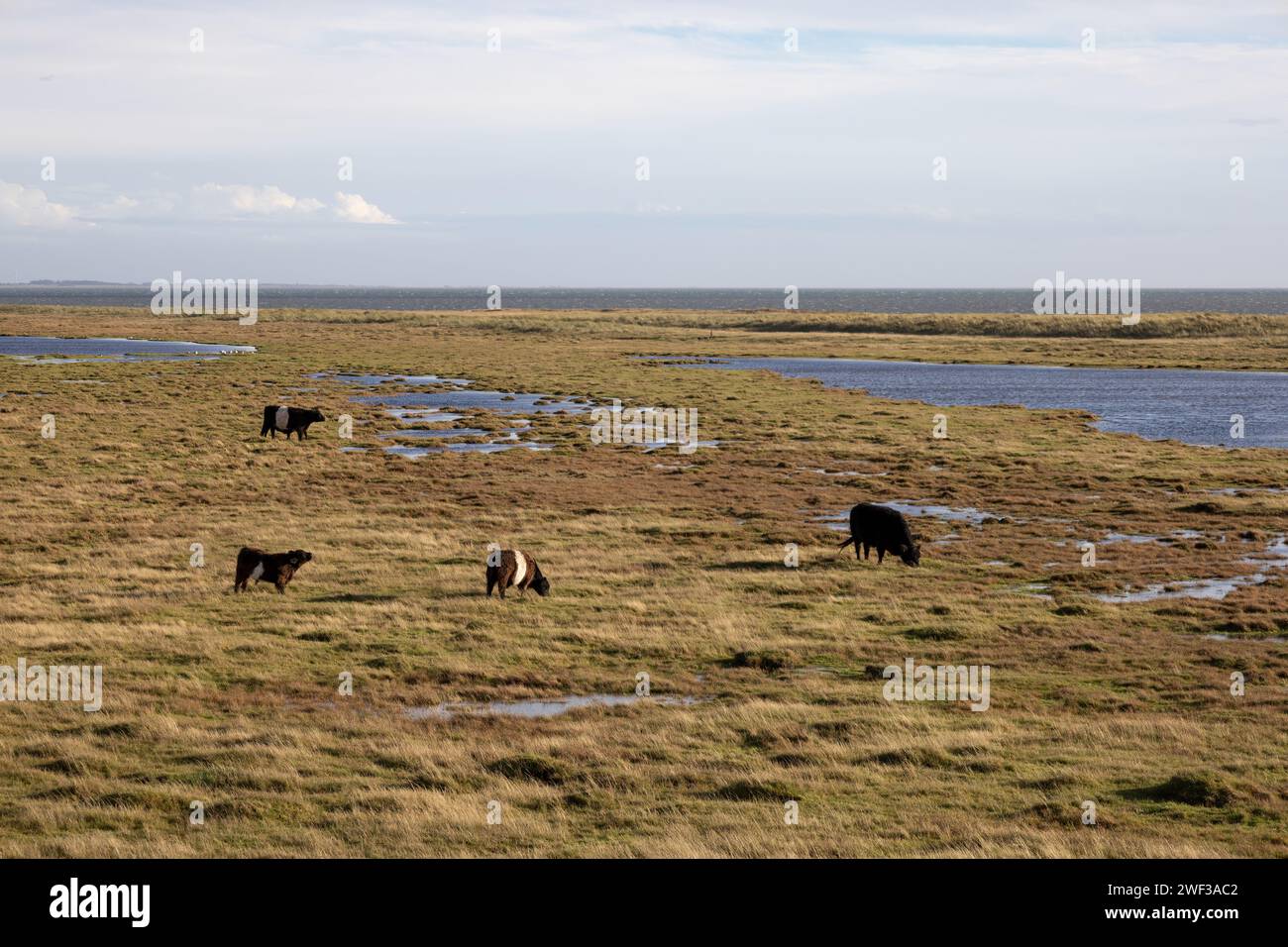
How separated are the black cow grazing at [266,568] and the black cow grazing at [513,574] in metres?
3.55

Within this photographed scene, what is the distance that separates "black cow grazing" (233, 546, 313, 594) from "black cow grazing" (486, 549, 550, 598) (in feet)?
11.7

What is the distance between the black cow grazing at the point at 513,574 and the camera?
2191cm

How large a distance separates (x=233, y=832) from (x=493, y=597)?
10449 mm

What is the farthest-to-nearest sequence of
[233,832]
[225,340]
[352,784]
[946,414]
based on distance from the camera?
1. [225,340]
2. [946,414]
3. [352,784]
4. [233,832]

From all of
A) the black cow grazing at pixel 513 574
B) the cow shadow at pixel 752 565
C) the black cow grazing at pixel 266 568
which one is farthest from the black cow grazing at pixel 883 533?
the black cow grazing at pixel 266 568

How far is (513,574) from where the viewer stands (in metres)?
22.2

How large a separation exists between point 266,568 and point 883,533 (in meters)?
12.1

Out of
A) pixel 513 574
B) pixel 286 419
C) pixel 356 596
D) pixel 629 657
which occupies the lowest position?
pixel 629 657

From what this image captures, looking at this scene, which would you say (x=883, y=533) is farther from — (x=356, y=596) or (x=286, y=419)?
(x=286, y=419)

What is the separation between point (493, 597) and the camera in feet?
72.0
